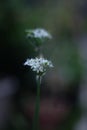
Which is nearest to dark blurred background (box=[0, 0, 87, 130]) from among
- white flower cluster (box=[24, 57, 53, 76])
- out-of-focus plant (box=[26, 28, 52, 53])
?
out-of-focus plant (box=[26, 28, 52, 53])

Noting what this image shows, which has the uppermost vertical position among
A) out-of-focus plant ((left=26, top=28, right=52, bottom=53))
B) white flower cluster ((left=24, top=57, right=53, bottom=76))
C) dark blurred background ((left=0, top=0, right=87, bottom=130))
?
dark blurred background ((left=0, top=0, right=87, bottom=130))

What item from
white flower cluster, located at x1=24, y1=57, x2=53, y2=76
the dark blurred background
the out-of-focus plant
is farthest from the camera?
the dark blurred background

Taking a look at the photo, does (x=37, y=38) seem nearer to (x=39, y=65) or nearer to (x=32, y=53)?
(x=39, y=65)

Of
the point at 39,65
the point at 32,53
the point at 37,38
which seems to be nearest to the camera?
the point at 39,65

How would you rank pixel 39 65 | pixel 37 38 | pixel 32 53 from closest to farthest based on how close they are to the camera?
pixel 39 65, pixel 37 38, pixel 32 53

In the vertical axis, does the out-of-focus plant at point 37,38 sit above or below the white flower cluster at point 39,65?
above

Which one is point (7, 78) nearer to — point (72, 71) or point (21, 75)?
point (21, 75)

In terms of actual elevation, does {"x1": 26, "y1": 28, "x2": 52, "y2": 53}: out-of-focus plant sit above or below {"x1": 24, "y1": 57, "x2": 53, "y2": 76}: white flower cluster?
above

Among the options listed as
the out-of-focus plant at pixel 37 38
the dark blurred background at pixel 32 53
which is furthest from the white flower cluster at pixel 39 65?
the dark blurred background at pixel 32 53

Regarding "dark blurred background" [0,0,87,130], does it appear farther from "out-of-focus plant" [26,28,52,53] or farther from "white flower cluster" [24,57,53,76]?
"white flower cluster" [24,57,53,76]

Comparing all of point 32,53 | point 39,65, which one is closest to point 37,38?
point 39,65

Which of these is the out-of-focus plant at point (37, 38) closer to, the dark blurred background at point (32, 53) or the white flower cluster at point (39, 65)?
the white flower cluster at point (39, 65)
